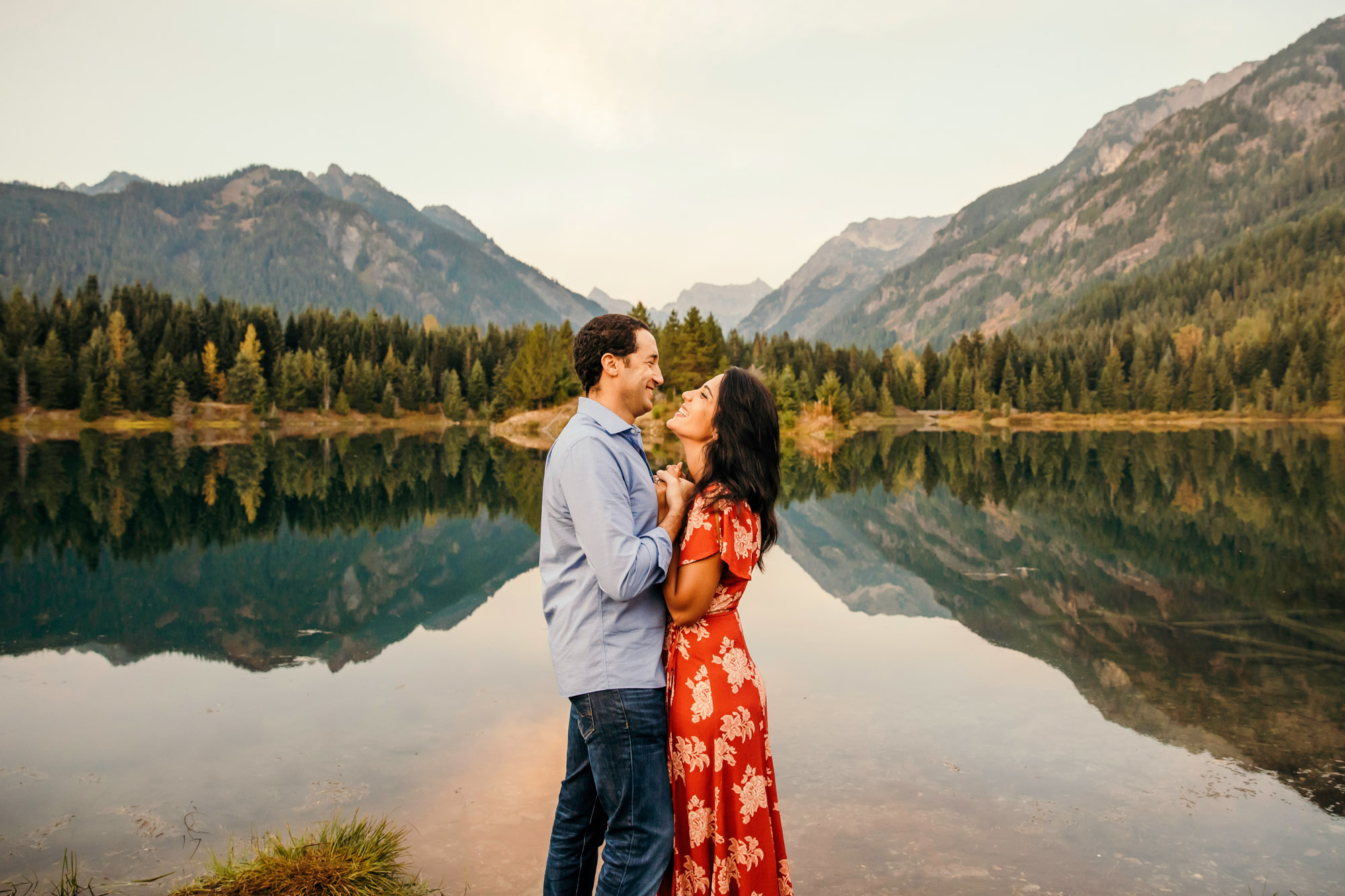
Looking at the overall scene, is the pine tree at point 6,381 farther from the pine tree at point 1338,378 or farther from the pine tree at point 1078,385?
the pine tree at point 1338,378

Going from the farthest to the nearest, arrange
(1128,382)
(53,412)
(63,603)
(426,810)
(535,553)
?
(1128,382), (53,412), (535,553), (63,603), (426,810)

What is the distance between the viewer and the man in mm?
3348

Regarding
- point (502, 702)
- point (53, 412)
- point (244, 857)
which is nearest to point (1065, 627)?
point (502, 702)

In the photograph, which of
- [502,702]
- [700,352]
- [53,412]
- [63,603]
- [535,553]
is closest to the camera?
[502,702]

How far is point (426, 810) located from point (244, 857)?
46.9 inches

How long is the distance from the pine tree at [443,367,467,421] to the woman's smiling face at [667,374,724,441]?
94008mm

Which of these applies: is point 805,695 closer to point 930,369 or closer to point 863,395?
point 863,395

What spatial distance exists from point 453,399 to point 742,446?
311 feet

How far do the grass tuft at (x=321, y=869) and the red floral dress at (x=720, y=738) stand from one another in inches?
78.7

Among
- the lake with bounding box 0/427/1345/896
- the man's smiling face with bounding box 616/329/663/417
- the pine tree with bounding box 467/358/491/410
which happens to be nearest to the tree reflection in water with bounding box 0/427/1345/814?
the lake with bounding box 0/427/1345/896

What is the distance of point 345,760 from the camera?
6.82 meters

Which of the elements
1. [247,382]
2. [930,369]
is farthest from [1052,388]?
[247,382]

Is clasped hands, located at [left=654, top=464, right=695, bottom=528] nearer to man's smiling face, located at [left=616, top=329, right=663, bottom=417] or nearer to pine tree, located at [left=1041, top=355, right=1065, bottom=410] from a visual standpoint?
man's smiling face, located at [left=616, top=329, right=663, bottom=417]

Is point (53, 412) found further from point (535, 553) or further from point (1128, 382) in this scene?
point (1128, 382)
